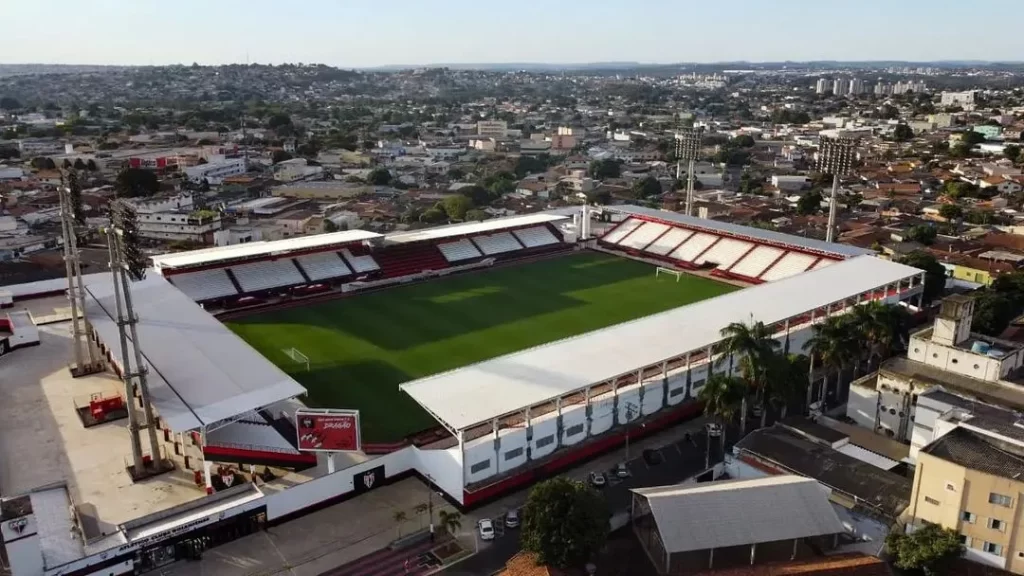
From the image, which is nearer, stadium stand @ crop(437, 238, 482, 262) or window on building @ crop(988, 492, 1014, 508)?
window on building @ crop(988, 492, 1014, 508)

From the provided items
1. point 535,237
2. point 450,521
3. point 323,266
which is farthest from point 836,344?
→ point 323,266

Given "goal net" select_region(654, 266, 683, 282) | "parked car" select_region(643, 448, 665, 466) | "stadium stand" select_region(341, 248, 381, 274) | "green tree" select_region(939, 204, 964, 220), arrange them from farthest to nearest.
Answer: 1. "green tree" select_region(939, 204, 964, 220)
2. "goal net" select_region(654, 266, 683, 282)
3. "stadium stand" select_region(341, 248, 381, 274)
4. "parked car" select_region(643, 448, 665, 466)

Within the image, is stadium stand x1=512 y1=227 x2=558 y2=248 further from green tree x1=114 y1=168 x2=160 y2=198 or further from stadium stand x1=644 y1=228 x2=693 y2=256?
green tree x1=114 y1=168 x2=160 y2=198

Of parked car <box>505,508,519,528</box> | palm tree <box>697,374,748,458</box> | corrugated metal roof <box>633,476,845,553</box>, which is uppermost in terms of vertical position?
palm tree <box>697,374,748,458</box>

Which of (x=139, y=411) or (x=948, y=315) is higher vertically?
(x=948, y=315)

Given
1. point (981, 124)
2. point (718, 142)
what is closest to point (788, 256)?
point (718, 142)

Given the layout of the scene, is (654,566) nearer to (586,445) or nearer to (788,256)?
(586,445)

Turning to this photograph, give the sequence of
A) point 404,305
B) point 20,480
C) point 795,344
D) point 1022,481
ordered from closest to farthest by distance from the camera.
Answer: point 1022,481 < point 20,480 < point 795,344 < point 404,305

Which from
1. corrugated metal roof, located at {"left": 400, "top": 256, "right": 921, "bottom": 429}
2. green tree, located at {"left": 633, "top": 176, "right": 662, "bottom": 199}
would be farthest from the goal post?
green tree, located at {"left": 633, "top": 176, "right": 662, "bottom": 199}
